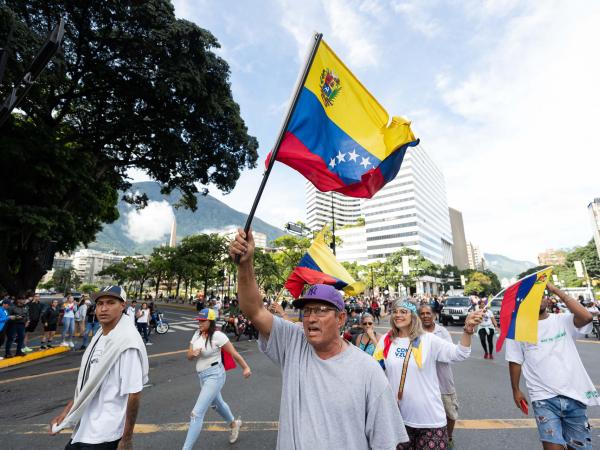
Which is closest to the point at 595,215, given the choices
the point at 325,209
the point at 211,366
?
the point at 325,209

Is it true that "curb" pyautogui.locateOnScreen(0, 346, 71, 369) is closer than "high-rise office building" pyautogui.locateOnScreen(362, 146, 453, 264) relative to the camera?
Yes

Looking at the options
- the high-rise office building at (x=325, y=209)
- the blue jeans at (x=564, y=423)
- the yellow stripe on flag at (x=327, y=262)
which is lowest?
the blue jeans at (x=564, y=423)

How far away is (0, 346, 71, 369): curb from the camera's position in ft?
29.6

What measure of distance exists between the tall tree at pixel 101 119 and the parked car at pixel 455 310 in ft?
51.7

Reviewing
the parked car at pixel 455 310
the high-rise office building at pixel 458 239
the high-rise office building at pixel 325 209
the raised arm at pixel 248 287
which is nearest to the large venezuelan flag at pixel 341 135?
the raised arm at pixel 248 287

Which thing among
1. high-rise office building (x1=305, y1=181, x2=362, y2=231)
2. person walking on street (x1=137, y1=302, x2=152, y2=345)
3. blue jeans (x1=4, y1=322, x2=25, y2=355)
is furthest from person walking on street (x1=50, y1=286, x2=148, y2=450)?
high-rise office building (x1=305, y1=181, x2=362, y2=231)

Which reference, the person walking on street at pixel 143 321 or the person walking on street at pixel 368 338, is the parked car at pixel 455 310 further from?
the person walking on street at pixel 143 321

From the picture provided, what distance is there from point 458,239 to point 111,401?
7510 inches

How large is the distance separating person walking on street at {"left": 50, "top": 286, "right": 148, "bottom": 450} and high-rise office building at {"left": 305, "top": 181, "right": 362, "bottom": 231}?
152948 mm

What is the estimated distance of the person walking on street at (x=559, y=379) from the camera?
2.85m

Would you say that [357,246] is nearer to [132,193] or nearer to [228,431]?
[132,193]

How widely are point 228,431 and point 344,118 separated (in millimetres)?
4511

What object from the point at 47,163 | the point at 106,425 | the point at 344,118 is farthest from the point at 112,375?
the point at 47,163

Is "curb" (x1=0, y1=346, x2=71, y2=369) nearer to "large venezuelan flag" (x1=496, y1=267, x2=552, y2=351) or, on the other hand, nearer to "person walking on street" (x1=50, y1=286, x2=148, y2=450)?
"person walking on street" (x1=50, y1=286, x2=148, y2=450)
